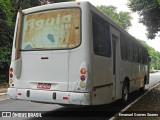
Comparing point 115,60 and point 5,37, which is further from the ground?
point 5,37

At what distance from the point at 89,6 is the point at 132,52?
236 inches

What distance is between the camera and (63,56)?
773cm

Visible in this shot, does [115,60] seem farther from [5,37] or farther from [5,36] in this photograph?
[5,36]

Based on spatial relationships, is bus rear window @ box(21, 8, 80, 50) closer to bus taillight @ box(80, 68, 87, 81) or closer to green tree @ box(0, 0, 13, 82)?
bus taillight @ box(80, 68, 87, 81)

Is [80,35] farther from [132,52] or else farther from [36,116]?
[132,52]

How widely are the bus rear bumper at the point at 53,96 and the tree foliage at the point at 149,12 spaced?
15005 millimetres

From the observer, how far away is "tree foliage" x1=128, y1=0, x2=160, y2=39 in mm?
21562

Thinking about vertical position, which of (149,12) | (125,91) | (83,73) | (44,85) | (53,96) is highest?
(149,12)

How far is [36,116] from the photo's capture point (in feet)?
29.0

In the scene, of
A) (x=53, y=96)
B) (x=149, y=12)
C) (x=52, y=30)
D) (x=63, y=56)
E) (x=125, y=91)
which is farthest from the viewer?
(x=149, y=12)

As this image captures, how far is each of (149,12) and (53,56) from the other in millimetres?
16194

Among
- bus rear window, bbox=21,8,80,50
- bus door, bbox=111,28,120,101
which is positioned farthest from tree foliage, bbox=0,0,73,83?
bus rear window, bbox=21,8,80,50

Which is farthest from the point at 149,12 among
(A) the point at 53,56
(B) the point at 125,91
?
(A) the point at 53,56

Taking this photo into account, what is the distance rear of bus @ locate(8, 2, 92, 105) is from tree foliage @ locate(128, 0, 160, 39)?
1403 centimetres
